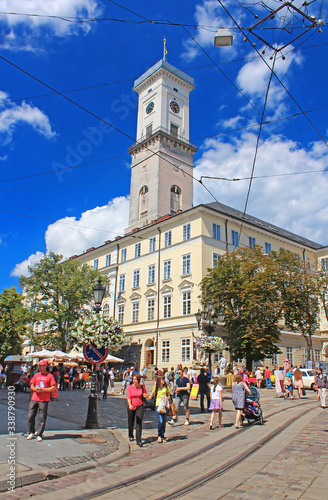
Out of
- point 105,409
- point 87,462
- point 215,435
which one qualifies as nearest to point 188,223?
point 105,409

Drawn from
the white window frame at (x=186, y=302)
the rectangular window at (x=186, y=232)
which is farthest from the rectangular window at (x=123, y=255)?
the white window frame at (x=186, y=302)

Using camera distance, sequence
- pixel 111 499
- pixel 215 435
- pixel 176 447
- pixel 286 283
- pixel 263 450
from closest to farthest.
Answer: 1. pixel 111 499
2. pixel 263 450
3. pixel 176 447
4. pixel 215 435
5. pixel 286 283

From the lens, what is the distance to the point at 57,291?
41.3 metres

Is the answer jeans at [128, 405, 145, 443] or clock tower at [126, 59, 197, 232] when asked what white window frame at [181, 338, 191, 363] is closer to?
clock tower at [126, 59, 197, 232]

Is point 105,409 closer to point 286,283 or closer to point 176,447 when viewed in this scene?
point 176,447

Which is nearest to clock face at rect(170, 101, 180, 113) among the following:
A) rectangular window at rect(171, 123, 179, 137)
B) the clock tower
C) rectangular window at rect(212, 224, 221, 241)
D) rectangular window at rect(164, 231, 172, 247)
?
the clock tower

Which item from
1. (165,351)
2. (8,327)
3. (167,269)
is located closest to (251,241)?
(167,269)

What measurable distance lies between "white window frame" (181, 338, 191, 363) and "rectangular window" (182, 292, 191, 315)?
2709 mm

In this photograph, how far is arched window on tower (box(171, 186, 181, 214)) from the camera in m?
53.0

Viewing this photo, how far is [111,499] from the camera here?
564 cm

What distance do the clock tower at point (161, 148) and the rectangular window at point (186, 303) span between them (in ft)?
46.0

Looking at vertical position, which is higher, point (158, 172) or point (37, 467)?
point (158, 172)

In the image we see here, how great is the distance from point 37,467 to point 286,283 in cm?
2959

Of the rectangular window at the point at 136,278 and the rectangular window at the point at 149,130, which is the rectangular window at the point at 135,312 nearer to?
the rectangular window at the point at 136,278
